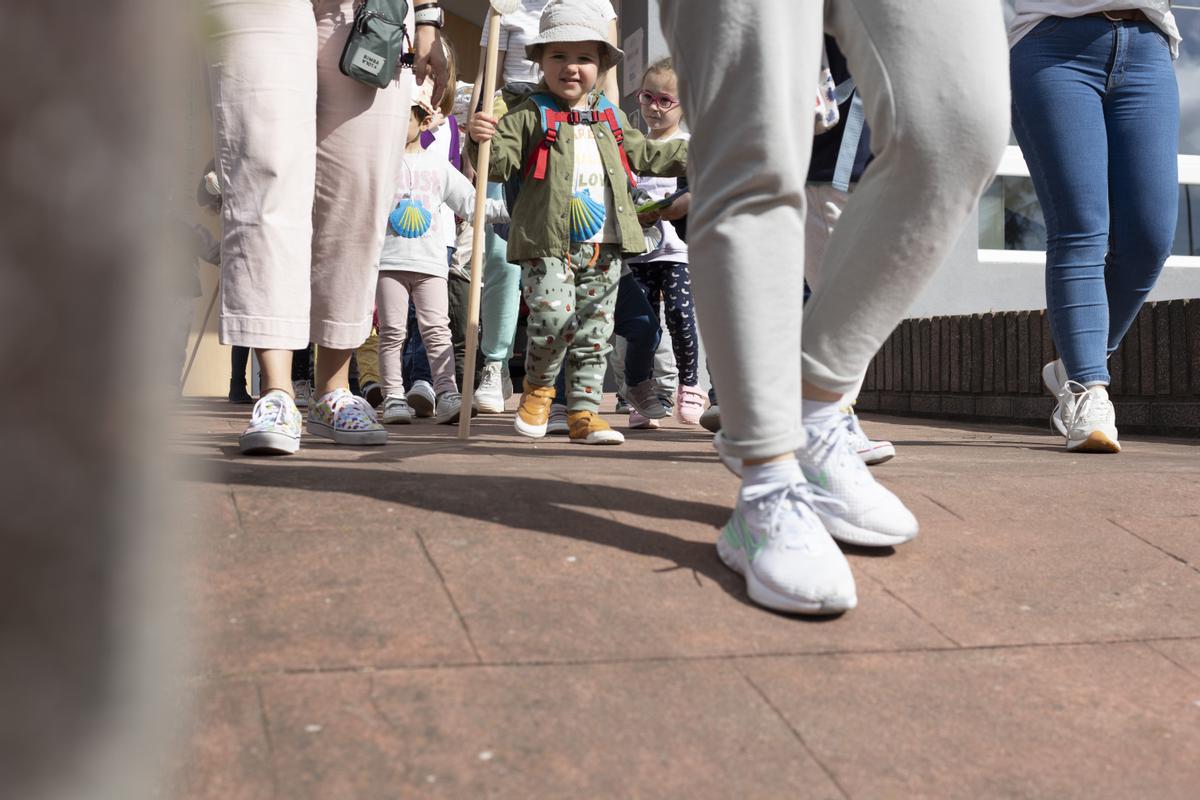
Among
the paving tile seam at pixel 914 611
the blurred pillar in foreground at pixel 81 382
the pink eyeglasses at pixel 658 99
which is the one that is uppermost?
the pink eyeglasses at pixel 658 99

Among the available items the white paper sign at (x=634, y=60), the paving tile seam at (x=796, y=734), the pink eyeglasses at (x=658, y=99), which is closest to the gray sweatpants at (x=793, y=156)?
the paving tile seam at (x=796, y=734)

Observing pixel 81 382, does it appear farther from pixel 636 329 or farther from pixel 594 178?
pixel 636 329

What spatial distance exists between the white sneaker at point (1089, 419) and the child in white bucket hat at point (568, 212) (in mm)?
1471

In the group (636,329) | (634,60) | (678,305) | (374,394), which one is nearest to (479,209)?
(636,329)

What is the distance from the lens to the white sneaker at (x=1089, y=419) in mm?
3316

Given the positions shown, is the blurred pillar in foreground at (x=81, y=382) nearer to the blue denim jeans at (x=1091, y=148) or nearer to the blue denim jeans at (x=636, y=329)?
the blue denim jeans at (x=1091, y=148)

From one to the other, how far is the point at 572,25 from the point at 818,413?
2.71 meters

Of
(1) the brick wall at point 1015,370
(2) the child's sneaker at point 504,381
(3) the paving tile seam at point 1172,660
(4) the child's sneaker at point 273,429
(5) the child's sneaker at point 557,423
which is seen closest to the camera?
(3) the paving tile seam at point 1172,660

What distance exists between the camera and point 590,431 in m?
3.96

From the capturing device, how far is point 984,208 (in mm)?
8648

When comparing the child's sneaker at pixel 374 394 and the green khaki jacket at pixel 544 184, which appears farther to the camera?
the child's sneaker at pixel 374 394

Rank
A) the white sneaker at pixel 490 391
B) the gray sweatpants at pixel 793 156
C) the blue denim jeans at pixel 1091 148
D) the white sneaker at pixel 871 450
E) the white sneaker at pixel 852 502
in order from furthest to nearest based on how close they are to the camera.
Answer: the white sneaker at pixel 490 391 < the blue denim jeans at pixel 1091 148 < the white sneaker at pixel 871 450 < the white sneaker at pixel 852 502 < the gray sweatpants at pixel 793 156

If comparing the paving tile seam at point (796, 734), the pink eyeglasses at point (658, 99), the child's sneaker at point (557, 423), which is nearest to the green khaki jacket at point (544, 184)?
the child's sneaker at point (557, 423)

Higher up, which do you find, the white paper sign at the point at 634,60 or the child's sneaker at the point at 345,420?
the white paper sign at the point at 634,60
